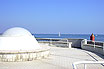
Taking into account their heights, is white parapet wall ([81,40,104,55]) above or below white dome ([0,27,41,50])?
below

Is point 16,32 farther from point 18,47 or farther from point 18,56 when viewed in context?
point 18,56

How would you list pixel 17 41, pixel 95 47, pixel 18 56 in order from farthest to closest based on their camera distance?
1. pixel 95 47
2. pixel 17 41
3. pixel 18 56

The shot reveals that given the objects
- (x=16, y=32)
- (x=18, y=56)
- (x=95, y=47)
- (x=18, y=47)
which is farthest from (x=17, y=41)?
(x=95, y=47)

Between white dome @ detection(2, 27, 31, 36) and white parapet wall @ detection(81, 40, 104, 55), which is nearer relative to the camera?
white dome @ detection(2, 27, 31, 36)

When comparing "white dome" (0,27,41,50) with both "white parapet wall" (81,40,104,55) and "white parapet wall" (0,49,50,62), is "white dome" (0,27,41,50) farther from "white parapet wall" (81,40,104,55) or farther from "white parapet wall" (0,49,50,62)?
"white parapet wall" (81,40,104,55)

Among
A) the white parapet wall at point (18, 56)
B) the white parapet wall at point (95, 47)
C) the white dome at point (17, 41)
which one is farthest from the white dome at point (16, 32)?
the white parapet wall at point (95, 47)

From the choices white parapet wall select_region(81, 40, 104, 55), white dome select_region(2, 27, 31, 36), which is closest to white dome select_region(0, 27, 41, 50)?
white dome select_region(2, 27, 31, 36)

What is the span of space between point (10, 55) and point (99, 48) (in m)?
8.38

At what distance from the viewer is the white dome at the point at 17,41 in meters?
9.82

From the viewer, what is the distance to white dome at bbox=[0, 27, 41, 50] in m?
9.82

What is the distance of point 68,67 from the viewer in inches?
308

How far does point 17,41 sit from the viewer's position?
33.1 feet

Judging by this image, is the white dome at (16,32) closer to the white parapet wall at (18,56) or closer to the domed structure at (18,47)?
the domed structure at (18,47)

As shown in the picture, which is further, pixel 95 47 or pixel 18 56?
pixel 95 47
